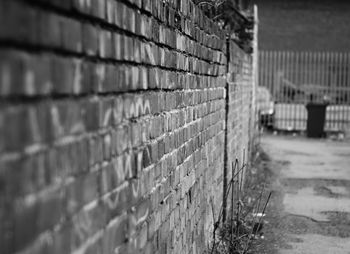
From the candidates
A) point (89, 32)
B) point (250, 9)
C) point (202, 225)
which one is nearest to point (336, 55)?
point (250, 9)

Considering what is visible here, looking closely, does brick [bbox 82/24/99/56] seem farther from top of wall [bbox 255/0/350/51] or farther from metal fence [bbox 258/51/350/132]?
top of wall [bbox 255/0/350/51]

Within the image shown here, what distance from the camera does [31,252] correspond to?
55.4 inches

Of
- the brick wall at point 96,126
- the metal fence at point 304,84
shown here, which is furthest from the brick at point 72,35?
the metal fence at point 304,84

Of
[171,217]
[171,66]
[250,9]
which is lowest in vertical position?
[171,217]

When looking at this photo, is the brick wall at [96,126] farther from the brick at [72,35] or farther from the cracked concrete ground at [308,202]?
the cracked concrete ground at [308,202]

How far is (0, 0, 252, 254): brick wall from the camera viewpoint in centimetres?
136

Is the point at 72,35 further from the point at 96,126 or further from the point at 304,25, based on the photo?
the point at 304,25

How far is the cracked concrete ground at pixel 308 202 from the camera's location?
5957mm

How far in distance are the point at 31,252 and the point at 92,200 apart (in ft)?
1.59

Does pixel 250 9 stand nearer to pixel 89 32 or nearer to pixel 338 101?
pixel 338 101

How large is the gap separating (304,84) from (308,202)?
42.5 ft

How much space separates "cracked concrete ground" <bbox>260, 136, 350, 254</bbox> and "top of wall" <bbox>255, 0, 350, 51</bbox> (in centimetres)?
1780

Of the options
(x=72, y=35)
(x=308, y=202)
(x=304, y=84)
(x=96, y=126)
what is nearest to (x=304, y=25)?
(x=304, y=84)

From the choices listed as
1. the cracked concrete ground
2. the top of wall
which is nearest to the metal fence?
the cracked concrete ground
